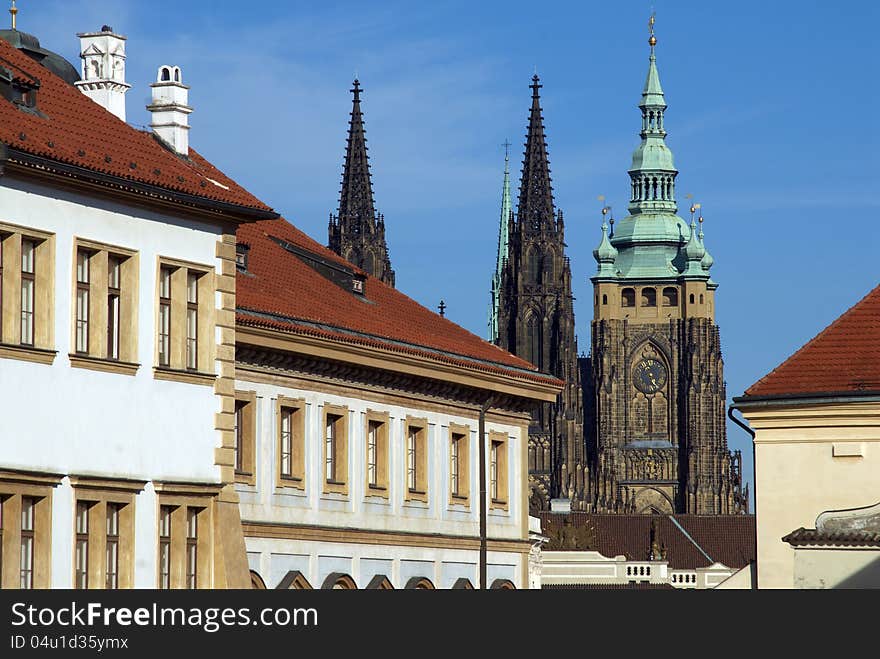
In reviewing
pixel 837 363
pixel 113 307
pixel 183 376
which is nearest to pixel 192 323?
pixel 183 376

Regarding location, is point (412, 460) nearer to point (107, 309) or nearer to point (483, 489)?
point (483, 489)

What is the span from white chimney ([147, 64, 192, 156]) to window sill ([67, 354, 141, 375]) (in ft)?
36.5

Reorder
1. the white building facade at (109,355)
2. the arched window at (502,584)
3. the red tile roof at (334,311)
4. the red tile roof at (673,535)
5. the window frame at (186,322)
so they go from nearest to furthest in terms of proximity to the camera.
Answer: the white building facade at (109,355) < the window frame at (186,322) < the red tile roof at (334,311) < the arched window at (502,584) < the red tile roof at (673,535)

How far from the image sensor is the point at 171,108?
5278 cm

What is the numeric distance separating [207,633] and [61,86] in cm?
1701

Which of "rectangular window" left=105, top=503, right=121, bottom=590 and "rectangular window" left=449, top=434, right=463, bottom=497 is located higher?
"rectangular window" left=449, top=434, right=463, bottom=497

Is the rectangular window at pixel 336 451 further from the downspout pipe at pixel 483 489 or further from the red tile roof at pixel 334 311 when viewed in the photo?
the downspout pipe at pixel 483 489

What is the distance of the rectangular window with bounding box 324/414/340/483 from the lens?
5375 cm

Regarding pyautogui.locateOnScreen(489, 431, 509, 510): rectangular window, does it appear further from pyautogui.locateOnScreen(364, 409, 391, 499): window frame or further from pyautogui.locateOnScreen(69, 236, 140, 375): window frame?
pyautogui.locateOnScreen(69, 236, 140, 375): window frame

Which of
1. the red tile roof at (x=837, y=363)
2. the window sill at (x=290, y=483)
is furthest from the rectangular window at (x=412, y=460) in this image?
the red tile roof at (x=837, y=363)

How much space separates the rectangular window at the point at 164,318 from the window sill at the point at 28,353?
9.26 ft

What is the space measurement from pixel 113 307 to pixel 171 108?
10.8 meters

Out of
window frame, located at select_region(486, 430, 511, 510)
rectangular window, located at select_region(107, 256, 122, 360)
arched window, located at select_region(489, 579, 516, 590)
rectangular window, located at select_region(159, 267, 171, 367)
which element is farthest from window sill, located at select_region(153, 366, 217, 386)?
window frame, located at select_region(486, 430, 511, 510)

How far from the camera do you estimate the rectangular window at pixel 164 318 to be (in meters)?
43.6
